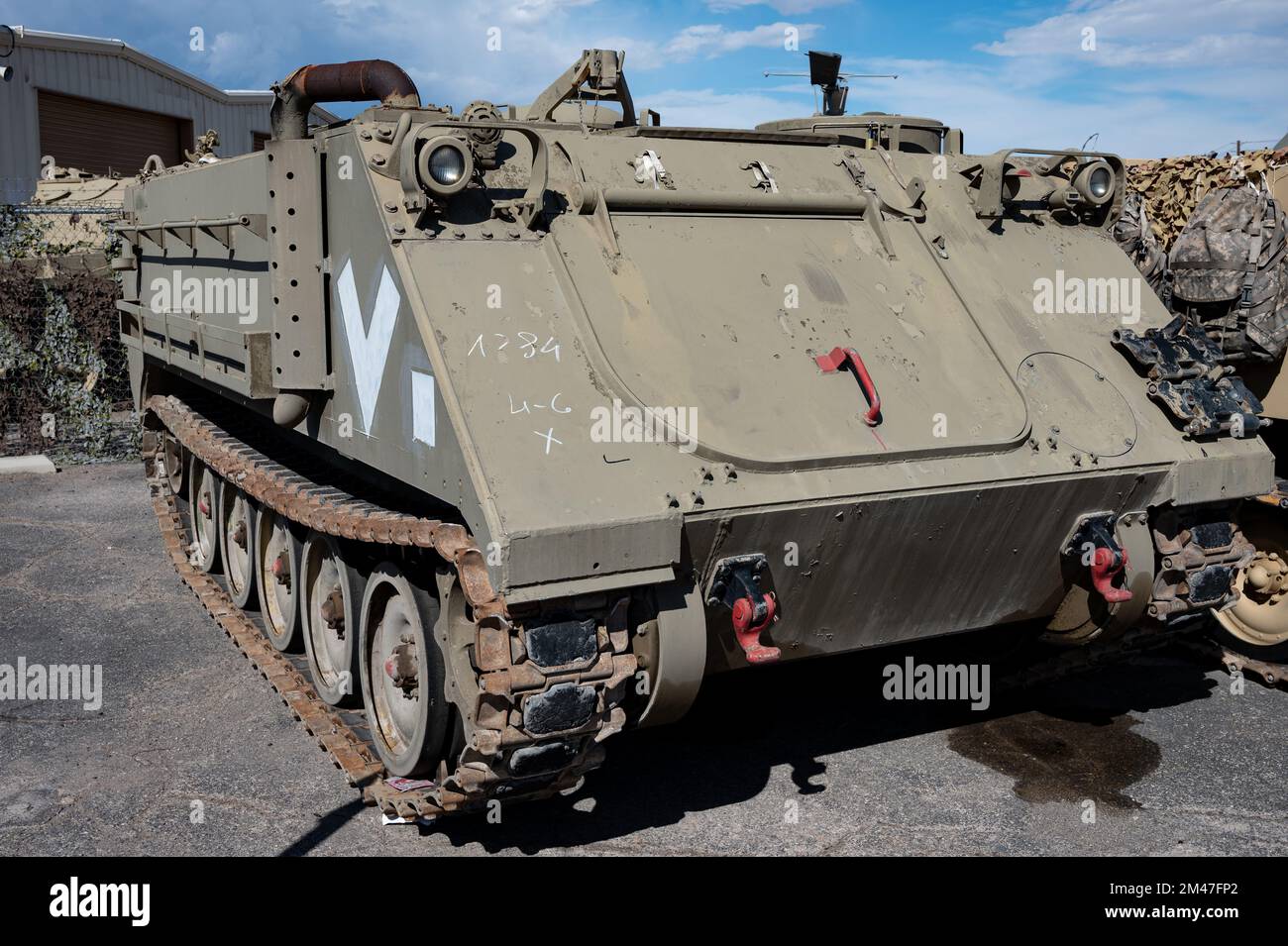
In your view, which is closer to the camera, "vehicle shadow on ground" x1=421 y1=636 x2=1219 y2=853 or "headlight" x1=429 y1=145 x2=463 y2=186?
"headlight" x1=429 y1=145 x2=463 y2=186

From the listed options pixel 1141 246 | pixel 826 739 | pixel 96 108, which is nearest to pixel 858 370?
pixel 826 739

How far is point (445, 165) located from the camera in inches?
183

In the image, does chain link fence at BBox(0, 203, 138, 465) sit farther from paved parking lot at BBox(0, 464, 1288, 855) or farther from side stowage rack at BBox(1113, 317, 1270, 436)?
side stowage rack at BBox(1113, 317, 1270, 436)

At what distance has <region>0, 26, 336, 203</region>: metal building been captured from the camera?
21.1m

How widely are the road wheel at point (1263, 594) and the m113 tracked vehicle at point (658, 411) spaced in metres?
2.16

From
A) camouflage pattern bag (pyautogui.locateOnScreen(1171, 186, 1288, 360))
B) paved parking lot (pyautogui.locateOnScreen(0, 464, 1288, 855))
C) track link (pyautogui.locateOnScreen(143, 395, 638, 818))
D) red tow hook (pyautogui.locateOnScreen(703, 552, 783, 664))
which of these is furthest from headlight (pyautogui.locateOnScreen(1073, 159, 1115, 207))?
track link (pyautogui.locateOnScreen(143, 395, 638, 818))

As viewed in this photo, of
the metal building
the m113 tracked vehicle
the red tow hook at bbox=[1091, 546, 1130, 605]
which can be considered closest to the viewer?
the m113 tracked vehicle

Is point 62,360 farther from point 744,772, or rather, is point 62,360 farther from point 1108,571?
point 1108,571

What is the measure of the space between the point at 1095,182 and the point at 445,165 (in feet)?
10.9

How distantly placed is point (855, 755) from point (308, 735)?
2.71 m

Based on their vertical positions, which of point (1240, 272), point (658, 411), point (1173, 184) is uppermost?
point (1173, 184)

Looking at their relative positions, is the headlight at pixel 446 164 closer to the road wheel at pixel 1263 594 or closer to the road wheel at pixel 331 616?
the road wheel at pixel 331 616

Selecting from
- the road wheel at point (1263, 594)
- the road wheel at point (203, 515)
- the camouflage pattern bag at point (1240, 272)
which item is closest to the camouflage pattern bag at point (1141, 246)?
the camouflage pattern bag at point (1240, 272)

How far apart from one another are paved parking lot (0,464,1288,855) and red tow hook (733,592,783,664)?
1.00 metres
